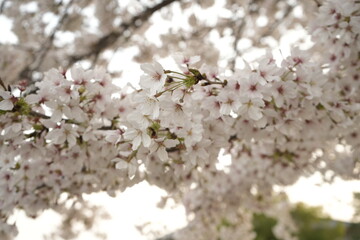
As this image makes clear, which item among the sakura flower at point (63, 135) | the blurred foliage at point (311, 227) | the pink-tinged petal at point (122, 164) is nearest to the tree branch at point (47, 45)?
the sakura flower at point (63, 135)

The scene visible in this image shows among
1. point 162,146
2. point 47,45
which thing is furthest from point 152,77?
point 47,45

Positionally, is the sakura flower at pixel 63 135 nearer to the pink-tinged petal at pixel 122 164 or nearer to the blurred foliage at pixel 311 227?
the pink-tinged petal at pixel 122 164

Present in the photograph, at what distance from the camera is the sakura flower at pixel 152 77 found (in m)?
1.25

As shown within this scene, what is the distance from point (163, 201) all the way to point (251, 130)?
169 centimetres

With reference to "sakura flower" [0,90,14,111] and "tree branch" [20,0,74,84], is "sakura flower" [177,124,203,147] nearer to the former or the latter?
"sakura flower" [0,90,14,111]

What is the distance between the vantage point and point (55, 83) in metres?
1.49

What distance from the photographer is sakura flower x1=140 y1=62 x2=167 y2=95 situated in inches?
49.1

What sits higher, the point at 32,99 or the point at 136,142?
the point at 32,99

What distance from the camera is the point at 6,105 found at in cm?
139

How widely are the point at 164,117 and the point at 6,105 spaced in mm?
660

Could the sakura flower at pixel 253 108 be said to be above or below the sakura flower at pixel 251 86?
below

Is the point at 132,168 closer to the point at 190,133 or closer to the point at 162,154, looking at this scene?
the point at 162,154

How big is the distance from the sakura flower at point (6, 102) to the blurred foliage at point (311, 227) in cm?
946

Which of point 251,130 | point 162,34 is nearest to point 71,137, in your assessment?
point 251,130
